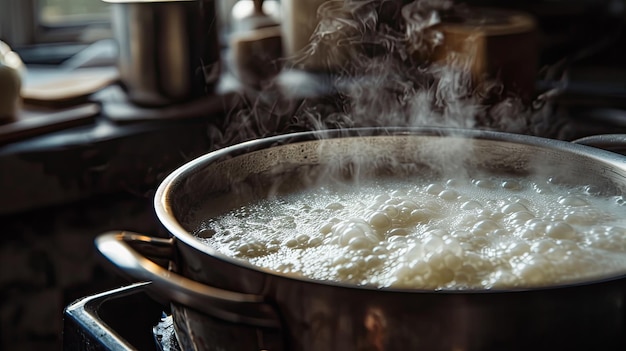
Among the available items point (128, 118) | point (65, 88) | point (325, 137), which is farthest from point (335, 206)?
point (65, 88)

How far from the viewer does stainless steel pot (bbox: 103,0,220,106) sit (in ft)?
6.89

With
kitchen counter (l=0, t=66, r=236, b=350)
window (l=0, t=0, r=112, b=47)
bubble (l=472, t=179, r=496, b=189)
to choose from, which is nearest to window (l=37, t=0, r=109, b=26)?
window (l=0, t=0, r=112, b=47)

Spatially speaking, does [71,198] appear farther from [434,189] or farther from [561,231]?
[561,231]

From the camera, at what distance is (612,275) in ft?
1.98

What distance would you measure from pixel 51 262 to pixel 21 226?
13cm

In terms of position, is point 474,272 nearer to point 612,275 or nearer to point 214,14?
point 612,275

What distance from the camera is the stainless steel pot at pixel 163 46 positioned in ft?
6.89

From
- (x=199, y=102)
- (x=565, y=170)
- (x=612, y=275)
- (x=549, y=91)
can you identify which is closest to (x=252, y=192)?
(x=565, y=170)

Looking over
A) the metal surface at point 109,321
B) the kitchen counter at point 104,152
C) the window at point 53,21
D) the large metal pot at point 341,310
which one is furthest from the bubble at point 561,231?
the window at point 53,21

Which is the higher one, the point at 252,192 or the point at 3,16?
the point at 3,16

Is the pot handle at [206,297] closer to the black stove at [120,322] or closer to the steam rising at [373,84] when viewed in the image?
the black stove at [120,322]

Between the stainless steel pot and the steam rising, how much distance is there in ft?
0.65

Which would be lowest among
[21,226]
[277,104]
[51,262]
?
[51,262]

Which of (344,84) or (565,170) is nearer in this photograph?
(565,170)
